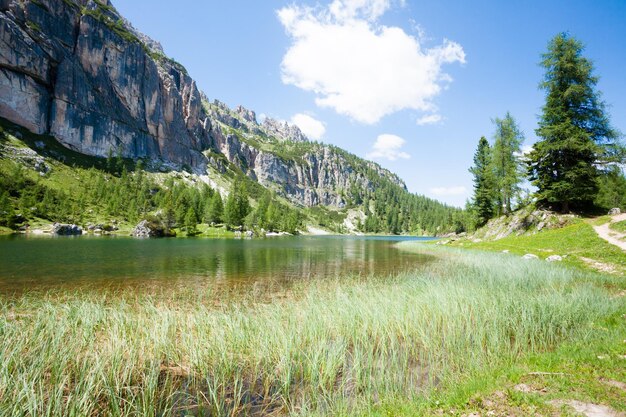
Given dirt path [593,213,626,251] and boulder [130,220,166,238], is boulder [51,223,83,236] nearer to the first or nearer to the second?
boulder [130,220,166,238]

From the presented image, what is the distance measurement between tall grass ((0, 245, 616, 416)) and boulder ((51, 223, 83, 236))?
9439 cm

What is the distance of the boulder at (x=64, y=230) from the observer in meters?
83.8

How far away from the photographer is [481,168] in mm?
68000

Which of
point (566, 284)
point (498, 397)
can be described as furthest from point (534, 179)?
point (498, 397)

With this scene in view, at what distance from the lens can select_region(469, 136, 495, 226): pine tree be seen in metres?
60.1

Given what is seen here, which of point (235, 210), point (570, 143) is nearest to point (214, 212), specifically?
point (235, 210)

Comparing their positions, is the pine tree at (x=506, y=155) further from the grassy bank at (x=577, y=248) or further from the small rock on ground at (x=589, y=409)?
the small rock on ground at (x=589, y=409)

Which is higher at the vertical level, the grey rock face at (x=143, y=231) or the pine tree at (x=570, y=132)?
the pine tree at (x=570, y=132)

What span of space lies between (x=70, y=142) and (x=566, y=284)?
226 meters

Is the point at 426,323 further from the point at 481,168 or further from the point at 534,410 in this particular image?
the point at 481,168

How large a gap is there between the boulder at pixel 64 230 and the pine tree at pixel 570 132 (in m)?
115

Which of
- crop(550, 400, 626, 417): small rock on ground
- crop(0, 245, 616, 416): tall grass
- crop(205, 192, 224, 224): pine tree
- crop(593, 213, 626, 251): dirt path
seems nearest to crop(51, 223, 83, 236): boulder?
crop(205, 192, 224, 224): pine tree

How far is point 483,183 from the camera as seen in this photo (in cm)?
6425

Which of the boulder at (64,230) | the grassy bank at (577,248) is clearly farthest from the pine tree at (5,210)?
the grassy bank at (577,248)
